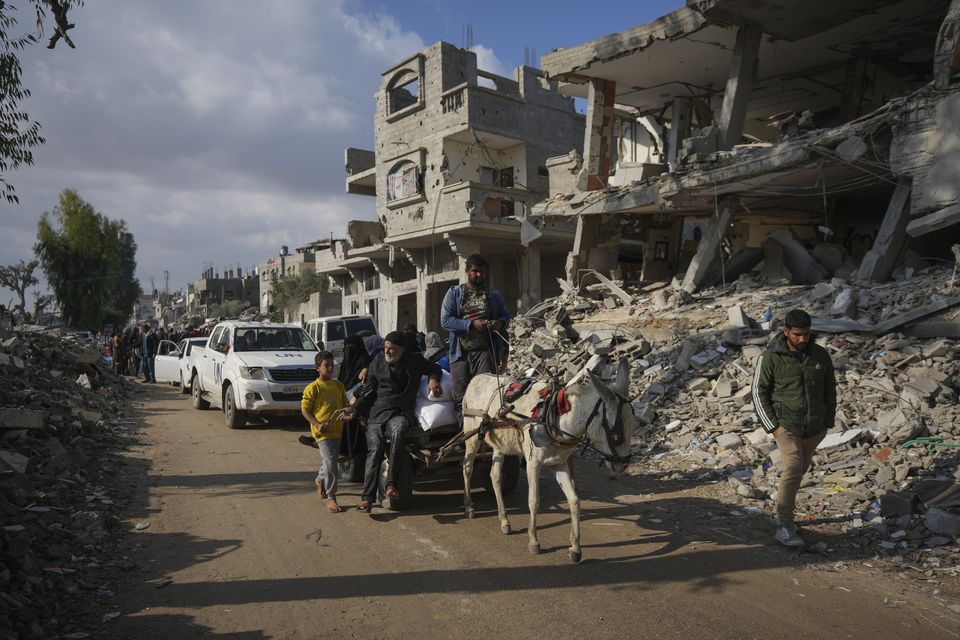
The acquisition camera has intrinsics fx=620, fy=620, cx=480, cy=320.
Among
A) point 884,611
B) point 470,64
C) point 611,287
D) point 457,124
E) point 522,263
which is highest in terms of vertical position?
point 470,64

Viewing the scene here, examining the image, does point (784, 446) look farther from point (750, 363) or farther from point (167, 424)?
point (167, 424)

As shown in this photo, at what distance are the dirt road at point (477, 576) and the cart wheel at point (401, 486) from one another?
15 cm

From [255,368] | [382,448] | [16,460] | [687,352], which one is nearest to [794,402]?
[382,448]

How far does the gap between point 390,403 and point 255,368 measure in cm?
604

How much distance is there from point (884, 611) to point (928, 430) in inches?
149

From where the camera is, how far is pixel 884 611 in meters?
4.26

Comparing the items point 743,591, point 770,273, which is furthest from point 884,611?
point 770,273

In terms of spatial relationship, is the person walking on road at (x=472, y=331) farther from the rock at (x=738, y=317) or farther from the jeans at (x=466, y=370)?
the rock at (x=738, y=317)

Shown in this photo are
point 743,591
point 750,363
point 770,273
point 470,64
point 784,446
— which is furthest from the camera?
point 470,64

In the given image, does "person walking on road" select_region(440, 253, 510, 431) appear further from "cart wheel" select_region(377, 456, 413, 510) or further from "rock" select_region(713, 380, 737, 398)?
"rock" select_region(713, 380, 737, 398)

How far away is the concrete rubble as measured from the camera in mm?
5848

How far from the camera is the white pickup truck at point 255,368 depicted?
11.3m

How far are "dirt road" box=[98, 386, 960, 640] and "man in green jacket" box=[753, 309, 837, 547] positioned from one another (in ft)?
1.72

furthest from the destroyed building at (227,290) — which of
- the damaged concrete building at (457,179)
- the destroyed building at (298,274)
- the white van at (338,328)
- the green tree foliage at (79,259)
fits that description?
the white van at (338,328)
